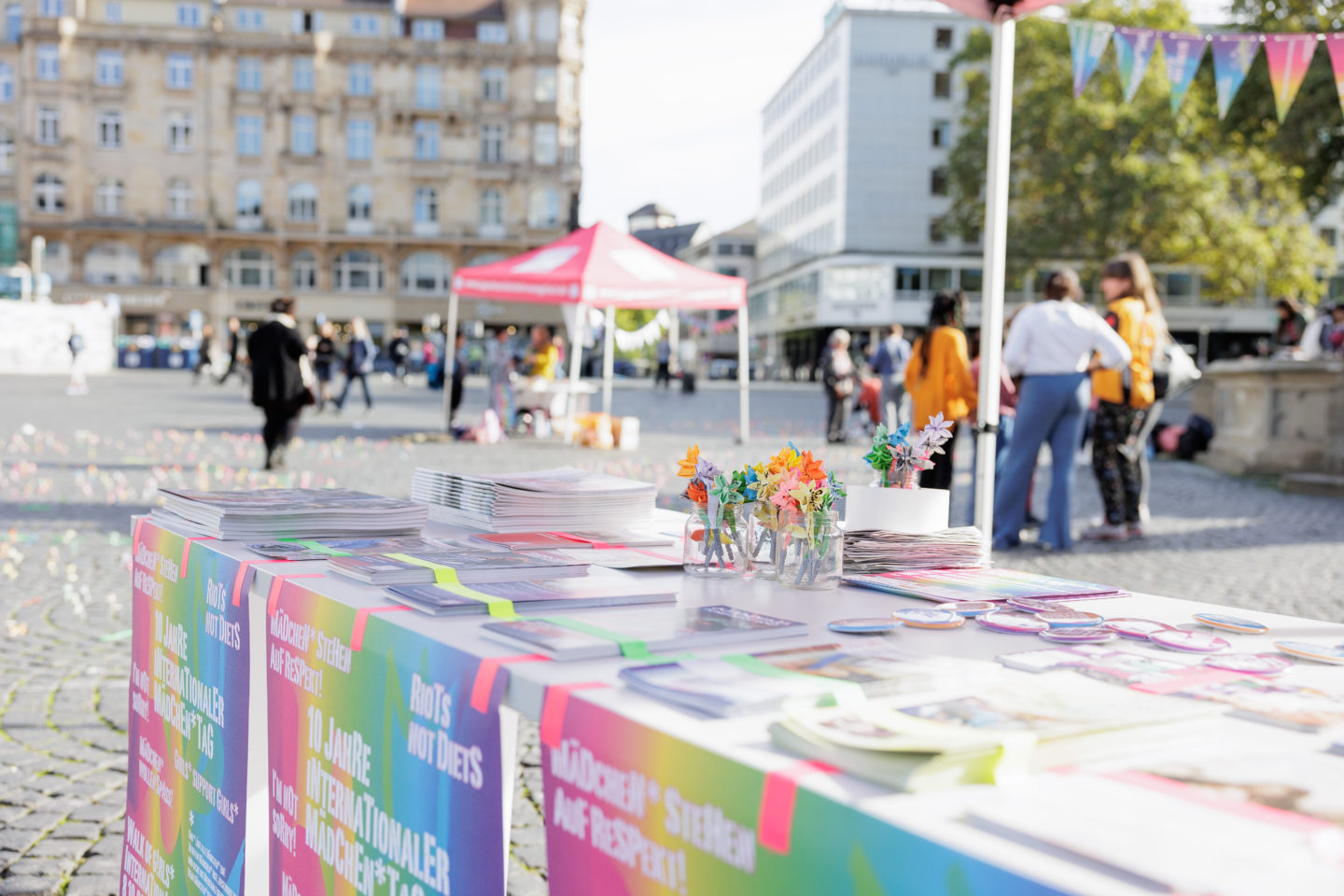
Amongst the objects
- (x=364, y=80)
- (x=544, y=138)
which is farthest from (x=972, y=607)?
(x=364, y=80)

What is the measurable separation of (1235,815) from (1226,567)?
7.67 m

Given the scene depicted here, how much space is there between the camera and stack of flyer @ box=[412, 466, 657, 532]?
2713mm

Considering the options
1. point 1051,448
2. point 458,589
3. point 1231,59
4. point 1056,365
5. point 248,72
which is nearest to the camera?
point 458,589

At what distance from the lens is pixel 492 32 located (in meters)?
62.0

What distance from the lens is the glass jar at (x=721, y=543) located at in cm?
227

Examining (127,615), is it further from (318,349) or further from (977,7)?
(318,349)

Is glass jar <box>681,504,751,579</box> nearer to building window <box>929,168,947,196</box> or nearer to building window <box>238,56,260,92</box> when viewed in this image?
building window <box>238,56,260,92</box>

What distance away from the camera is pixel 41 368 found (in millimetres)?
40281

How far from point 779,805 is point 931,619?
29.6 inches

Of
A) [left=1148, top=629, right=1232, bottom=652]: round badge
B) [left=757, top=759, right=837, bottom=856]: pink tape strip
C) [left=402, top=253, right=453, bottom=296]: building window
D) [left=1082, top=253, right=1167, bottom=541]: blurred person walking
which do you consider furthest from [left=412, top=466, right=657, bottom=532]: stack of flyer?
[left=402, top=253, right=453, bottom=296]: building window

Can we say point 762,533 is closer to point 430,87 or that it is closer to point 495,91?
point 495,91

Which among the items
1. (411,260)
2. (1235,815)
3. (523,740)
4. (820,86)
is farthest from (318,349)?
(820,86)

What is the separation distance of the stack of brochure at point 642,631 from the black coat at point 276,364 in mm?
10655

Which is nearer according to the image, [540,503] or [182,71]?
[540,503]
